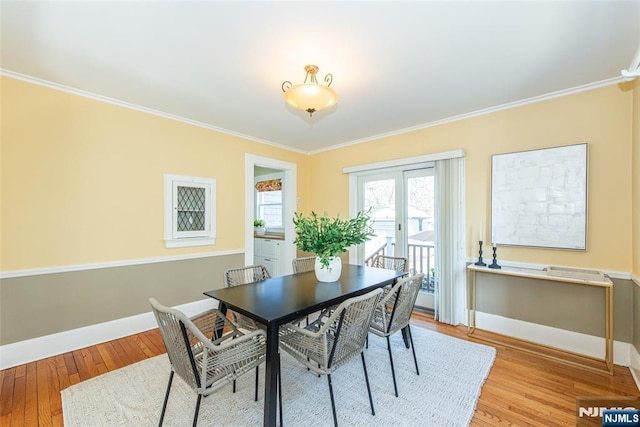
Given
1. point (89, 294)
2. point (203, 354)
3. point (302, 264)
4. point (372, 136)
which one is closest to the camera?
point (203, 354)

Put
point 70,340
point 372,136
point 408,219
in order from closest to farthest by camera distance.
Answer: point 70,340
point 408,219
point 372,136

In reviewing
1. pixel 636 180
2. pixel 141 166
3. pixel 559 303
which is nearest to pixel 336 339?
pixel 559 303

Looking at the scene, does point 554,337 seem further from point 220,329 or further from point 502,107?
point 220,329

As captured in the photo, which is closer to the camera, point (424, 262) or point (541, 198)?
point (541, 198)

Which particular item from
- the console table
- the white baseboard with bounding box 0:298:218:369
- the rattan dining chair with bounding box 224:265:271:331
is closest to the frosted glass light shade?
the rattan dining chair with bounding box 224:265:271:331

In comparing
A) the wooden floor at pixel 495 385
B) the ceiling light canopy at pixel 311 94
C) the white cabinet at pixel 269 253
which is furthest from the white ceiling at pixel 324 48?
the white cabinet at pixel 269 253

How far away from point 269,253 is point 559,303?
410cm

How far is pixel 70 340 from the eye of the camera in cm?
254

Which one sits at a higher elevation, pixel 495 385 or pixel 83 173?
pixel 83 173

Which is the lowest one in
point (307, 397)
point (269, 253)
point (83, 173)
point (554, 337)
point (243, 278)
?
point (307, 397)

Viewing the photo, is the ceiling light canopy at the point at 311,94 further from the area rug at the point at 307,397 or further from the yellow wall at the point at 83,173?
the area rug at the point at 307,397

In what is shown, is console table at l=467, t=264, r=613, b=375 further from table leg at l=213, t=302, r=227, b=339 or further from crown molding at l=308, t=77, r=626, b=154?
table leg at l=213, t=302, r=227, b=339

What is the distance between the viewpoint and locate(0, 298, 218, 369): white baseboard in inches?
89.4

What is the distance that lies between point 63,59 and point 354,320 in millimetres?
2873
